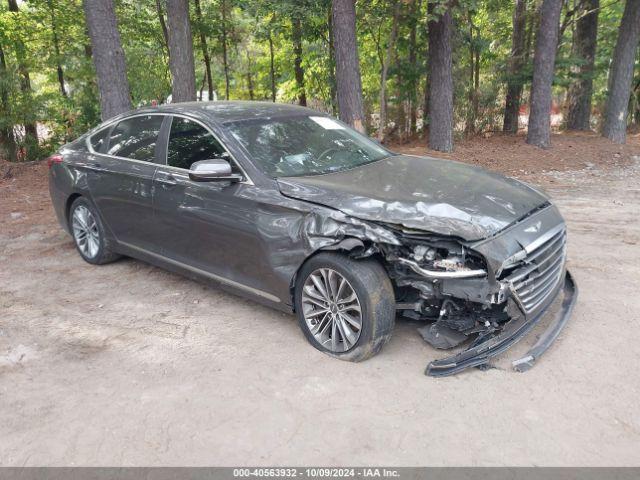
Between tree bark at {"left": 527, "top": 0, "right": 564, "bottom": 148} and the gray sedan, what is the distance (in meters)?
9.30

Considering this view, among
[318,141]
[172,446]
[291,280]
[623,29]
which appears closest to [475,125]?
[623,29]

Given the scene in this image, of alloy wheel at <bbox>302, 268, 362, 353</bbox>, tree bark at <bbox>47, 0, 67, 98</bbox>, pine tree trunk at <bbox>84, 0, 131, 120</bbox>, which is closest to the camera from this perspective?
alloy wheel at <bbox>302, 268, 362, 353</bbox>

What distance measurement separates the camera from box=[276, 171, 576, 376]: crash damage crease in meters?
3.38

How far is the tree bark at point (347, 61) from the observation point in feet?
33.1

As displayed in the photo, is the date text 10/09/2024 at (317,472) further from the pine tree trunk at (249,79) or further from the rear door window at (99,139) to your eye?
the pine tree trunk at (249,79)

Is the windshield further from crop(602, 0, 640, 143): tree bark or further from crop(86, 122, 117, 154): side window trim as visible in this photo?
crop(602, 0, 640, 143): tree bark

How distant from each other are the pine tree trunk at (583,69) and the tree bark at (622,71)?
37.4 inches

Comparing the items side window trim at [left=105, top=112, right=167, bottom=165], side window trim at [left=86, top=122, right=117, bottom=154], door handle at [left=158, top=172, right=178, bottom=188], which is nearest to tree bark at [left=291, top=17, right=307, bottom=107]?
side window trim at [left=86, top=122, right=117, bottom=154]

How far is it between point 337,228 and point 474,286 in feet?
3.16

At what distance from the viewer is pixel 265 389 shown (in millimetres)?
3537

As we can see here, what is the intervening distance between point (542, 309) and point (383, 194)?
1.36 meters

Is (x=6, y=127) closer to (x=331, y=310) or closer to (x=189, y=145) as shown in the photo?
(x=189, y=145)

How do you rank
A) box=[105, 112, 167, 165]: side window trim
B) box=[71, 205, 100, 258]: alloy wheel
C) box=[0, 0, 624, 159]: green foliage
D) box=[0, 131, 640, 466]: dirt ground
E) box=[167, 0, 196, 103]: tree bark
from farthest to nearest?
box=[0, 0, 624, 159]: green foliage
box=[167, 0, 196, 103]: tree bark
box=[71, 205, 100, 258]: alloy wheel
box=[105, 112, 167, 165]: side window trim
box=[0, 131, 640, 466]: dirt ground

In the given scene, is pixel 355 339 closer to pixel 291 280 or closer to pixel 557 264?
pixel 291 280
